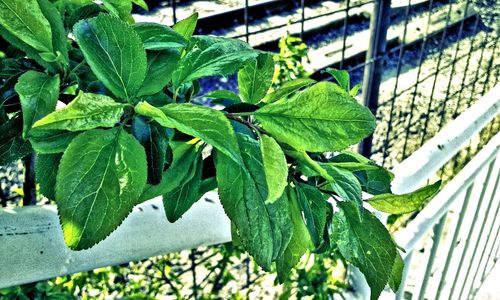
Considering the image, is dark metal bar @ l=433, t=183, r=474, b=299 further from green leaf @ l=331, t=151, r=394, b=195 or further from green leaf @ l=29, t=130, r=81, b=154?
green leaf @ l=29, t=130, r=81, b=154

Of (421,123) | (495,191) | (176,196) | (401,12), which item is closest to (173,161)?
(176,196)

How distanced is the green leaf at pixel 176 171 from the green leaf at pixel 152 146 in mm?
50

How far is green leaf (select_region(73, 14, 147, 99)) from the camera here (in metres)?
0.53

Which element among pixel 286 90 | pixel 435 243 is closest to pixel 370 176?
pixel 286 90

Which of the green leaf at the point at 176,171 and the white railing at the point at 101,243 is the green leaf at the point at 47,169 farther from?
the white railing at the point at 101,243

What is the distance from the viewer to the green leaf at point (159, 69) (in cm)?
58

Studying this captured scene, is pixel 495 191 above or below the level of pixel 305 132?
below

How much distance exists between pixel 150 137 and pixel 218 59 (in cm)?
13

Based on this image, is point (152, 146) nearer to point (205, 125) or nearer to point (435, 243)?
point (205, 125)

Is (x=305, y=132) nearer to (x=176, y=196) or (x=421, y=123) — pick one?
(x=176, y=196)

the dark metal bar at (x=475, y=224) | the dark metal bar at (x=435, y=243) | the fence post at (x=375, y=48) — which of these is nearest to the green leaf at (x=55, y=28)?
the dark metal bar at (x=435, y=243)

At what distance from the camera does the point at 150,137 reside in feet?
1.79

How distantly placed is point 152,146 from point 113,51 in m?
0.10

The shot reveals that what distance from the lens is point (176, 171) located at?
603 millimetres
